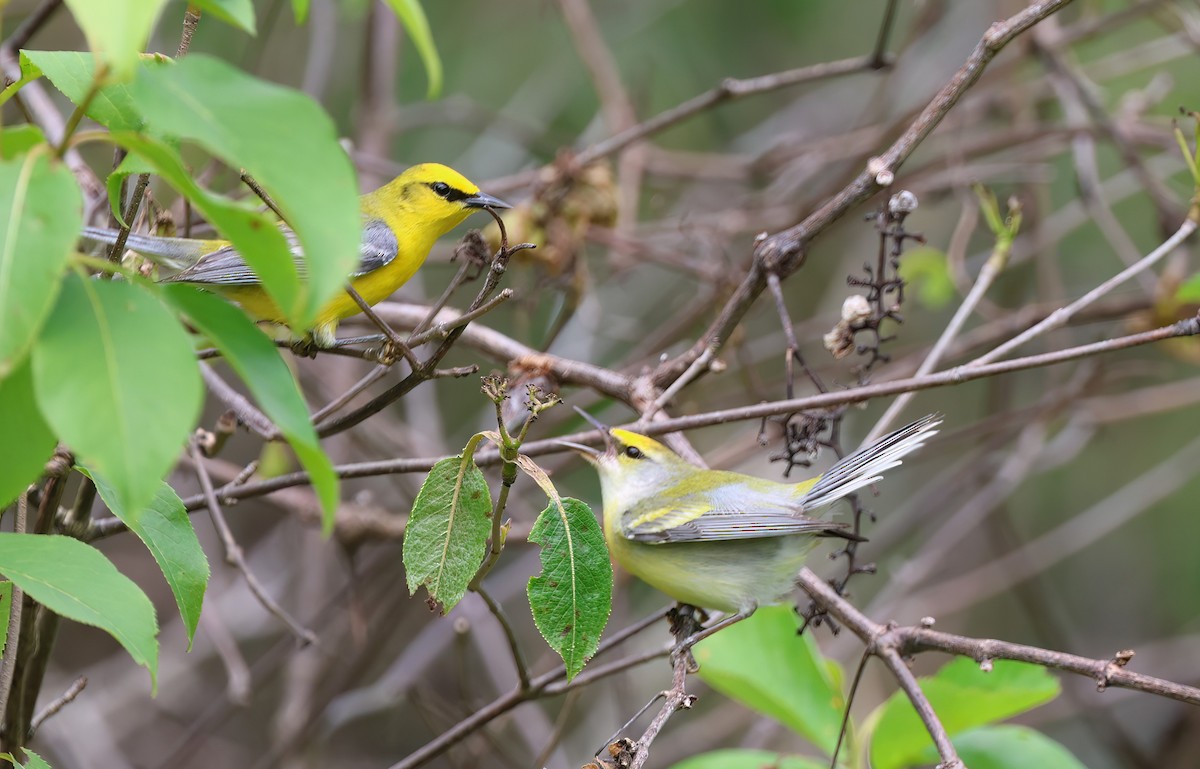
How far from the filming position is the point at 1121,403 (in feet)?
15.9

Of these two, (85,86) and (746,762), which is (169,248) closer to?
(85,86)

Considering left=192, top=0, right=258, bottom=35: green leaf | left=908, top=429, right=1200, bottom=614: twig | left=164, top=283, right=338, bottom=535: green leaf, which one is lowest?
left=164, top=283, right=338, bottom=535: green leaf

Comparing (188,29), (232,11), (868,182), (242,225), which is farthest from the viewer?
(868,182)

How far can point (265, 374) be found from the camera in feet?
3.38

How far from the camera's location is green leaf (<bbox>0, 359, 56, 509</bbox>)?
3.45 ft

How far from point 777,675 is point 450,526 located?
53.5 inches

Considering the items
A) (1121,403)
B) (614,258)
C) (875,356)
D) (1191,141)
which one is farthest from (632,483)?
(1191,141)

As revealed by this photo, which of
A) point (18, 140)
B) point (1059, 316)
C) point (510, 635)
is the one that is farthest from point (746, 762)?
point (18, 140)

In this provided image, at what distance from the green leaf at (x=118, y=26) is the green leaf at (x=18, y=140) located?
204mm

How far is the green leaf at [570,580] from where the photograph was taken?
1.55 m

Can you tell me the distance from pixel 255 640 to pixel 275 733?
142 cm

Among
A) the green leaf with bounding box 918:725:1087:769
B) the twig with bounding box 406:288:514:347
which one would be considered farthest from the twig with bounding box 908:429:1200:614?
the twig with bounding box 406:288:514:347

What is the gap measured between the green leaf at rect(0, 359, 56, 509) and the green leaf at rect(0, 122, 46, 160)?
0.23 meters

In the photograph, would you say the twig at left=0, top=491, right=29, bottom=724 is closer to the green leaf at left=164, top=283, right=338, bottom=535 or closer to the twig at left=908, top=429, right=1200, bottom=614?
the green leaf at left=164, top=283, right=338, bottom=535
